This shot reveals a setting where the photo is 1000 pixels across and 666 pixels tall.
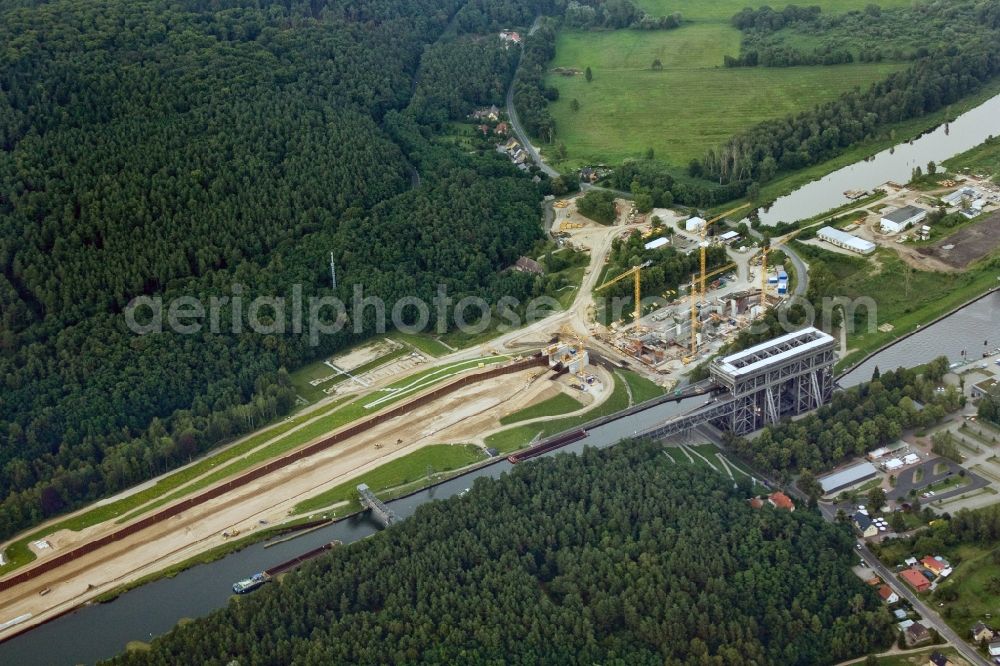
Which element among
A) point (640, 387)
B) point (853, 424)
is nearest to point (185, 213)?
point (640, 387)

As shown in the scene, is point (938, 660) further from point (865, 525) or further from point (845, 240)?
point (845, 240)

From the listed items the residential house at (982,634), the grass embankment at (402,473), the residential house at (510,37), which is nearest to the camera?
the residential house at (982,634)

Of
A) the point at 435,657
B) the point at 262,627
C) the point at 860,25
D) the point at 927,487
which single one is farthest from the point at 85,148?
the point at 860,25

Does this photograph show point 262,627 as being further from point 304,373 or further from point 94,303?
point 94,303

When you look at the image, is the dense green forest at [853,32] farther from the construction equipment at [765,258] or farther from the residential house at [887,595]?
the residential house at [887,595]

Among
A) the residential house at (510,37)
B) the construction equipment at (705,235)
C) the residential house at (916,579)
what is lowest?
the residential house at (916,579)

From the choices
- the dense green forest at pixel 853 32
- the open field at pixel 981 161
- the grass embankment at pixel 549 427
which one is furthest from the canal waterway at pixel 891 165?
the grass embankment at pixel 549 427
